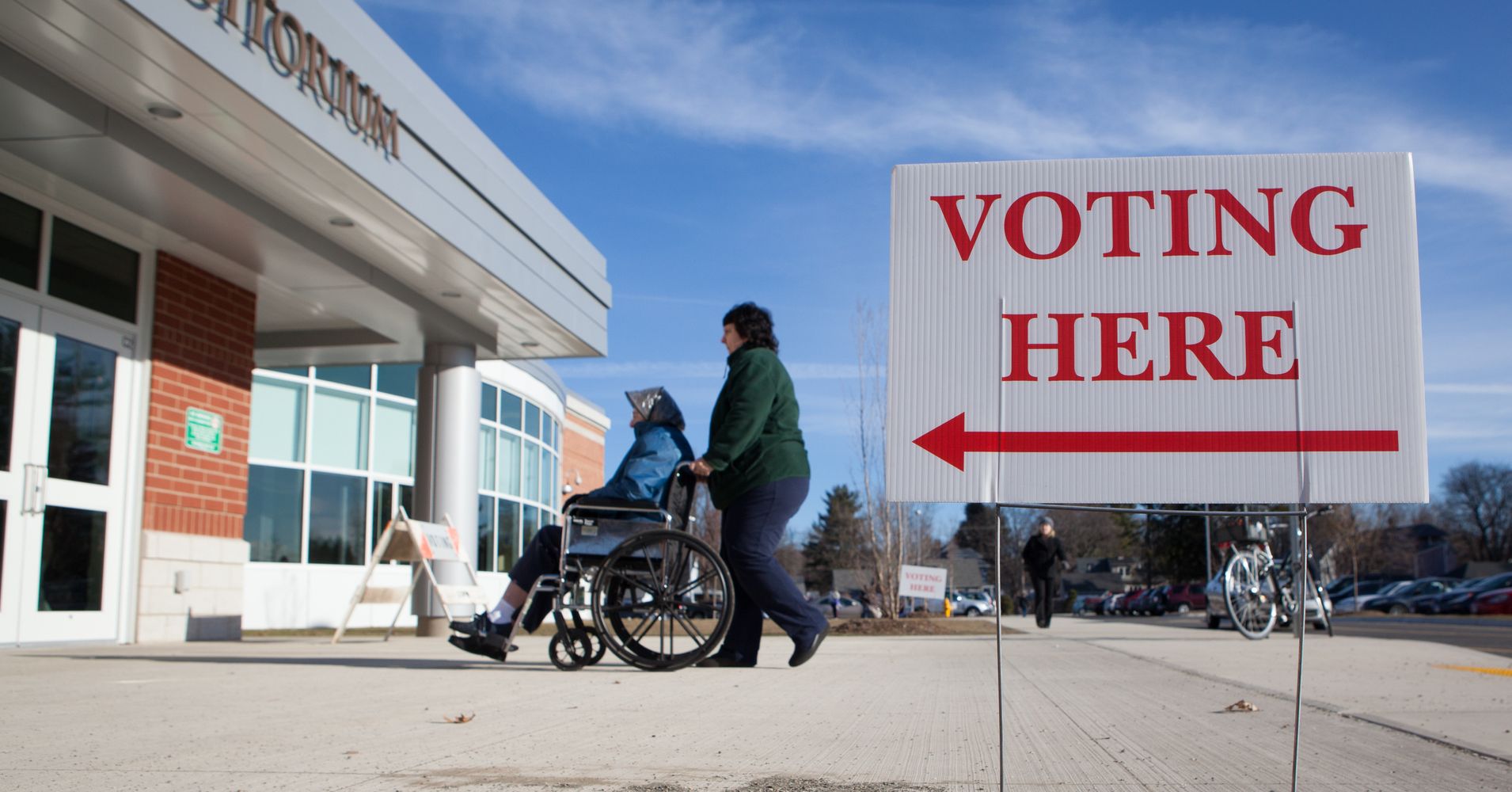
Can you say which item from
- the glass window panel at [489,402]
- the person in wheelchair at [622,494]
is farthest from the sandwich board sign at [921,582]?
the person in wheelchair at [622,494]

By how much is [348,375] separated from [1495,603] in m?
30.9

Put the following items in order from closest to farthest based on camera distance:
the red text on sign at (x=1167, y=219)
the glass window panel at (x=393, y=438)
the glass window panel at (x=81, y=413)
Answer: the red text on sign at (x=1167, y=219) < the glass window panel at (x=81, y=413) < the glass window panel at (x=393, y=438)

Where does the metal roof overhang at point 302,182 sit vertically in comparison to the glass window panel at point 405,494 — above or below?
above

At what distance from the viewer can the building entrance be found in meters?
9.62

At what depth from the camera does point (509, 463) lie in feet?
89.7

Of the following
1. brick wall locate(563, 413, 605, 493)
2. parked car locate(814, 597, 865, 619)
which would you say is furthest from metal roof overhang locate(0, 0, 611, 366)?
parked car locate(814, 597, 865, 619)

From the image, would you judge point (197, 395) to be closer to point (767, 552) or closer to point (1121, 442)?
point (767, 552)

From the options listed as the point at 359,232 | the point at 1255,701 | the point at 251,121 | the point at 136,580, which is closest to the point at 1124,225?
the point at 1255,701

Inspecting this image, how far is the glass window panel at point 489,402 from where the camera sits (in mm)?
25906

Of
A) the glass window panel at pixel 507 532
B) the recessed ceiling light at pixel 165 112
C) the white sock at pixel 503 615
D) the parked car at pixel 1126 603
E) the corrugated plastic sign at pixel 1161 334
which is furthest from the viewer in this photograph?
the parked car at pixel 1126 603

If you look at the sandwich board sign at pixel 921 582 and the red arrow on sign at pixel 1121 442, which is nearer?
the red arrow on sign at pixel 1121 442

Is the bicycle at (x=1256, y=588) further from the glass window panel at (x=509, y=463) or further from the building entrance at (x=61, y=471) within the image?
the glass window panel at (x=509, y=463)

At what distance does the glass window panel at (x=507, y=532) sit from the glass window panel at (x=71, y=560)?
602 inches

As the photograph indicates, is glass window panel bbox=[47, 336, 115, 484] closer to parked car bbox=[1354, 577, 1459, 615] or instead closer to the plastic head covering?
the plastic head covering
